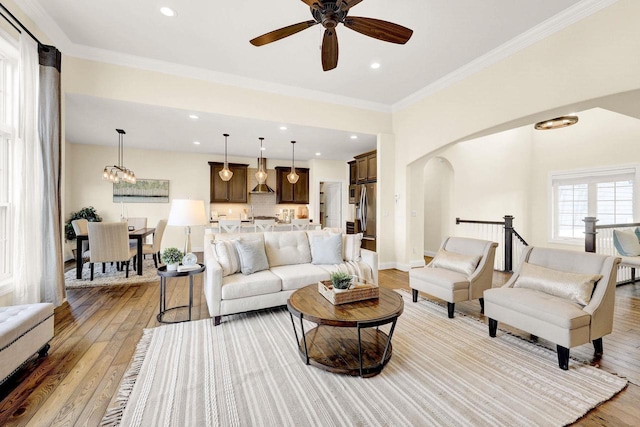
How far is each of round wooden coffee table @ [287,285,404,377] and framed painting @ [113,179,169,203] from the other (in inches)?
256

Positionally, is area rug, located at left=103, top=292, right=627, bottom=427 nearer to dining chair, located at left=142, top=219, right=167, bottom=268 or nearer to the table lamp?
the table lamp

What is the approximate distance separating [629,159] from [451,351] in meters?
6.50

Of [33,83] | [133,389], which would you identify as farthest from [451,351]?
[33,83]

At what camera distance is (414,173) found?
5578 millimetres

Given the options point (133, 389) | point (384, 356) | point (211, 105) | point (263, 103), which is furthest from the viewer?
point (263, 103)

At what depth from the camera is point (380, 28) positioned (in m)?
2.30

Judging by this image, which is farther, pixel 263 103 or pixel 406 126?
pixel 406 126

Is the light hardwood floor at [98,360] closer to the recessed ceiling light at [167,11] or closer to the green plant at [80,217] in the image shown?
the green plant at [80,217]

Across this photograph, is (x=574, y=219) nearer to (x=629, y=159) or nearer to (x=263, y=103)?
(x=629, y=159)

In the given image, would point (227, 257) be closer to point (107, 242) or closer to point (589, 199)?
point (107, 242)

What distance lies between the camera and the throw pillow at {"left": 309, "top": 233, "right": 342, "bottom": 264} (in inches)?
150

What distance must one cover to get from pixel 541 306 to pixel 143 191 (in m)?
8.34

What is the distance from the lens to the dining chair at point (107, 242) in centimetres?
449

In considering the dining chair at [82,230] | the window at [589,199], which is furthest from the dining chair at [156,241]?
the window at [589,199]
